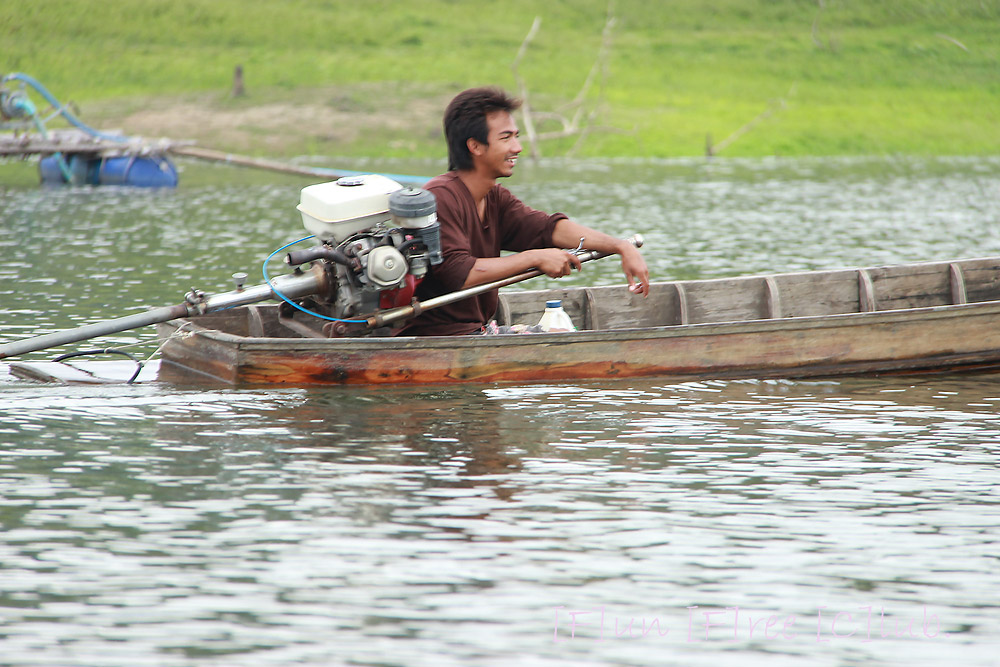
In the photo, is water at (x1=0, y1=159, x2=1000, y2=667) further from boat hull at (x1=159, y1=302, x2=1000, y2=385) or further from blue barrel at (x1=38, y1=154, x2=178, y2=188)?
blue barrel at (x1=38, y1=154, x2=178, y2=188)

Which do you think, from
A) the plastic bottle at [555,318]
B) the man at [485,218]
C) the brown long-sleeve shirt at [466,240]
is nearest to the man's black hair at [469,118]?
the man at [485,218]

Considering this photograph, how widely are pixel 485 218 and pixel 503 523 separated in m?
3.74

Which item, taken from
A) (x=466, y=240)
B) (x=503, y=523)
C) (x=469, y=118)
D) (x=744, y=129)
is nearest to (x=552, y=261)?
(x=466, y=240)

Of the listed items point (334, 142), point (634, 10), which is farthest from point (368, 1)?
point (334, 142)

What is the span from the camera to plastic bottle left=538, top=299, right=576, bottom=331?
1116 cm

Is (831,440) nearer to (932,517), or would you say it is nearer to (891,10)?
(932,517)

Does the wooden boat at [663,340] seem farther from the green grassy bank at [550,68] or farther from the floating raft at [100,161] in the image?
the green grassy bank at [550,68]

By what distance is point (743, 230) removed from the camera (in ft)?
81.4

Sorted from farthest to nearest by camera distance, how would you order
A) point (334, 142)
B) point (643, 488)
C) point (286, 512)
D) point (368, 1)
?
point (368, 1), point (334, 142), point (643, 488), point (286, 512)

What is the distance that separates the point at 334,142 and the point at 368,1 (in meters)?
33.0

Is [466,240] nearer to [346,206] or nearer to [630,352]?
[346,206]

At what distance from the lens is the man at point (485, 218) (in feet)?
31.8

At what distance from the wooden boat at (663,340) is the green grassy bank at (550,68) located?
34.2 meters

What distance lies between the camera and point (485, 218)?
10164 millimetres
